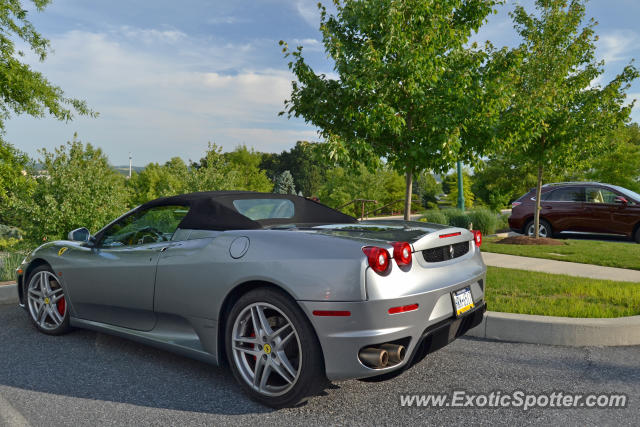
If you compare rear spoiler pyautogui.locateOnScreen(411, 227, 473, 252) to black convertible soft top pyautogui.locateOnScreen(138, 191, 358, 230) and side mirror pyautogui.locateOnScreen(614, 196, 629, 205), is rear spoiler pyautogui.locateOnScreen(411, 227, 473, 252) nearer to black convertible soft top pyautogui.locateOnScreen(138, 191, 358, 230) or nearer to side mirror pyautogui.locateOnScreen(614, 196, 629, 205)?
black convertible soft top pyautogui.locateOnScreen(138, 191, 358, 230)

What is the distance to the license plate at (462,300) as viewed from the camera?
3312 mm

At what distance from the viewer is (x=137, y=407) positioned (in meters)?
3.17

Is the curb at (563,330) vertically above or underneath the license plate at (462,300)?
underneath

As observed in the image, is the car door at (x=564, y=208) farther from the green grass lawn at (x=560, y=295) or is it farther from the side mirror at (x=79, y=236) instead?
the side mirror at (x=79, y=236)

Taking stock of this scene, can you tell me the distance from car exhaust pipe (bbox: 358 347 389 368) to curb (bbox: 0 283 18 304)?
5390 millimetres

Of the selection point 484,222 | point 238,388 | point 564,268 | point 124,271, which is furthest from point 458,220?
point 238,388

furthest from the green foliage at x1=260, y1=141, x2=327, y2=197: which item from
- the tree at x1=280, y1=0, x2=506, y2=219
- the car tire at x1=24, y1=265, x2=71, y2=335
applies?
the car tire at x1=24, y1=265, x2=71, y2=335

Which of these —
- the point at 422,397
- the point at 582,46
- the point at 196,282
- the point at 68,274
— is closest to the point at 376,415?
the point at 422,397

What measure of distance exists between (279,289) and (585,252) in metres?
8.75

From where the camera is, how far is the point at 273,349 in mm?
3180

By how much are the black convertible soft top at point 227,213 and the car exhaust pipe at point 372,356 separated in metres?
1.25

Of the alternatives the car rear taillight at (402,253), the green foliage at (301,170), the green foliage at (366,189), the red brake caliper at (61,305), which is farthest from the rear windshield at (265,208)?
the green foliage at (301,170)

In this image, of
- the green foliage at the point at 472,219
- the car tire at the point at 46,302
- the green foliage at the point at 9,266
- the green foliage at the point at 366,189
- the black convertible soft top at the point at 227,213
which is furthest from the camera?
the green foliage at the point at 366,189

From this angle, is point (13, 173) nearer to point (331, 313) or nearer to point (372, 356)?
point (331, 313)
